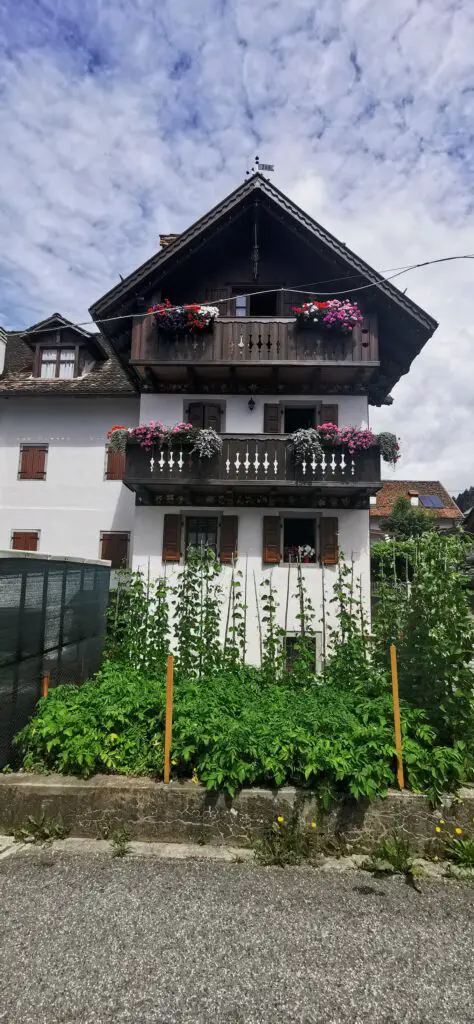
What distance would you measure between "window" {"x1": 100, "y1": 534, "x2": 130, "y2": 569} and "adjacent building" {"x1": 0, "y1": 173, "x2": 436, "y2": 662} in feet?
8.78

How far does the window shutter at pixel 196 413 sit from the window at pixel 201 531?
2.48 m

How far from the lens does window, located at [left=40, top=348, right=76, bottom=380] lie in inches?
663

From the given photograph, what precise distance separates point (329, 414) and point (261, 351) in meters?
2.39

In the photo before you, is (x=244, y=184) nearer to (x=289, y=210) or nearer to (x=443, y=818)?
(x=289, y=210)

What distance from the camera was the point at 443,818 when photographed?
522 cm

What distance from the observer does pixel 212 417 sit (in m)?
13.8

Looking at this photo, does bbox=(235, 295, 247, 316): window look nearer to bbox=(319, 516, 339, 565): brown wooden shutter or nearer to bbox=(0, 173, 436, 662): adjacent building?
bbox=(0, 173, 436, 662): adjacent building

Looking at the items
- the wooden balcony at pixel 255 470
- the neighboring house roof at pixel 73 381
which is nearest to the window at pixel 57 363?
the neighboring house roof at pixel 73 381

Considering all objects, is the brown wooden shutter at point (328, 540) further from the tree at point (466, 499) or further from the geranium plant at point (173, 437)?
the tree at point (466, 499)

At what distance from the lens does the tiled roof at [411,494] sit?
39.1 m

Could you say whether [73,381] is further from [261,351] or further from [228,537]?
A: [228,537]

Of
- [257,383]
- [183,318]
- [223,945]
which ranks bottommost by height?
[223,945]

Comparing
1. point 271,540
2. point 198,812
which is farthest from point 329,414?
point 198,812

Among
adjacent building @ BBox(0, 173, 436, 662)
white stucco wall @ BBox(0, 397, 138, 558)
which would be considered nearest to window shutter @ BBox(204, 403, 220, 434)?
adjacent building @ BBox(0, 173, 436, 662)
